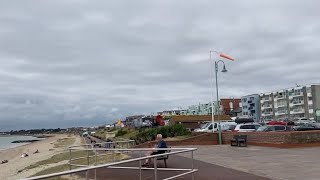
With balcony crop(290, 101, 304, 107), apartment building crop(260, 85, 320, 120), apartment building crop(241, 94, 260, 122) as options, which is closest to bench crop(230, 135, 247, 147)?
apartment building crop(260, 85, 320, 120)

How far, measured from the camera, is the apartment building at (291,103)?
13588cm

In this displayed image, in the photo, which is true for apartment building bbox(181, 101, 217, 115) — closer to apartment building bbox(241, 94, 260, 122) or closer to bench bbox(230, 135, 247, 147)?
apartment building bbox(241, 94, 260, 122)

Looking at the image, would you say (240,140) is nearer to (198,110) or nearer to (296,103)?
(296,103)

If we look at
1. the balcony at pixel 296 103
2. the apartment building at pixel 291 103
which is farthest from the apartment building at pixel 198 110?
the balcony at pixel 296 103

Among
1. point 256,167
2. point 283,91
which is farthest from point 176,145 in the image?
point 283,91

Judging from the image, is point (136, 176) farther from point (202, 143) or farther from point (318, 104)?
point (318, 104)

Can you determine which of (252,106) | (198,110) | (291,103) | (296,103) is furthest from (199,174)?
(198,110)

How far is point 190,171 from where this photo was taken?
11.3m

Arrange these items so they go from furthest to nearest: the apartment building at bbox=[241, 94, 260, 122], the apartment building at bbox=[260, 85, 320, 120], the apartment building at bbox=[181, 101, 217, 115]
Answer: the apartment building at bbox=[181, 101, 217, 115], the apartment building at bbox=[241, 94, 260, 122], the apartment building at bbox=[260, 85, 320, 120]

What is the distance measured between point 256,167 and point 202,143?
52.6 ft

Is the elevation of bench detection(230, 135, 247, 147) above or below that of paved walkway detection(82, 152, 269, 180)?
above

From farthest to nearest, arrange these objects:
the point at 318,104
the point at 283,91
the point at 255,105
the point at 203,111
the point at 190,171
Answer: the point at 203,111, the point at 255,105, the point at 283,91, the point at 318,104, the point at 190,171

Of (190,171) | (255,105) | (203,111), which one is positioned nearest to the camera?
(190,171)

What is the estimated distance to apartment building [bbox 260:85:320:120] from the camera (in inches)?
5349
